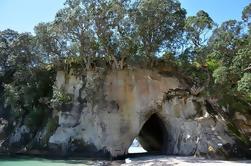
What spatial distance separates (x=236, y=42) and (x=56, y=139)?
1502 centimetres

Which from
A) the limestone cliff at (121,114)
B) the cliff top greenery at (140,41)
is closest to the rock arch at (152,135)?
the limestone cliff at (121,114)

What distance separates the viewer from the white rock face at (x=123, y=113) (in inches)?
1002

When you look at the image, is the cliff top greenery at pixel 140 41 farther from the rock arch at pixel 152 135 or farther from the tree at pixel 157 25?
the rock arch at pixel 152 135

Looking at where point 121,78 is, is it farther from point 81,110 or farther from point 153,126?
point 153,126

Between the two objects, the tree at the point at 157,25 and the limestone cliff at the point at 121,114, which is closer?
the tree at the point at 157,25

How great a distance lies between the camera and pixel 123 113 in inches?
1049

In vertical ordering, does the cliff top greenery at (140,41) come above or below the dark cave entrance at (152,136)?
above

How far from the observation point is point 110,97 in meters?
27.1

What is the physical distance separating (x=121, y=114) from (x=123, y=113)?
19 cm

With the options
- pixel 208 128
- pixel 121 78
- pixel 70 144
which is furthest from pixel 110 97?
pixel 208 128

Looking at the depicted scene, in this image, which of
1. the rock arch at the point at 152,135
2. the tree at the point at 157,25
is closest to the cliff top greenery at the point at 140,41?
the tree at the point at 157,25

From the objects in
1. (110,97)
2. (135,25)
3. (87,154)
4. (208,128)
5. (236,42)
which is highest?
(135,25)

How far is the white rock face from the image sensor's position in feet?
83.5

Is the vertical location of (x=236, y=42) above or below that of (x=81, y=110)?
above
